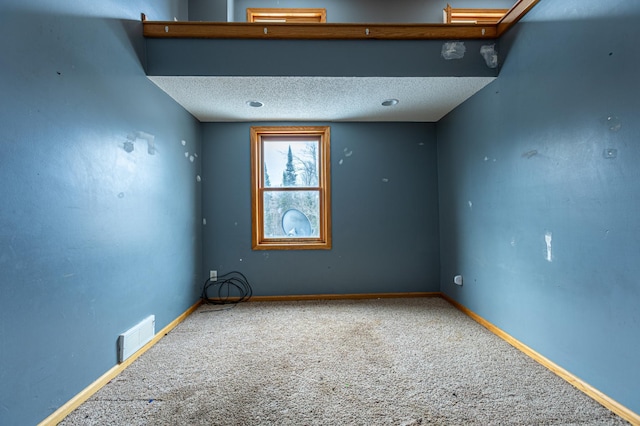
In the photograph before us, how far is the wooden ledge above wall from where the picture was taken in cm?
208

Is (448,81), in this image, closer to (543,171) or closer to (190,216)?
(543,171)

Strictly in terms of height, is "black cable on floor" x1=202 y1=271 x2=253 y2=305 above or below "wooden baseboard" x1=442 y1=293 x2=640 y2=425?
above

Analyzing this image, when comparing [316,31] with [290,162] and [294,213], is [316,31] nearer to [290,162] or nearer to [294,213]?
[290,162]

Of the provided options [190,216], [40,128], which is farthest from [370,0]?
[40,128]

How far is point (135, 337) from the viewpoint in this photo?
1.89 metres

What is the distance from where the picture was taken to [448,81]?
2.27 m

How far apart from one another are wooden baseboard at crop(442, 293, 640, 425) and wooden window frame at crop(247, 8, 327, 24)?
138 inches

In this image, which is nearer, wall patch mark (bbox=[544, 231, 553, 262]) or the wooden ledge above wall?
wall patch mark (bbox=[544, 231, 553, 262])

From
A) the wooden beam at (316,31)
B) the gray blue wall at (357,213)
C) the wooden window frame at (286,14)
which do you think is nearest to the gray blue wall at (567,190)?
the wooden beam at (316,31)

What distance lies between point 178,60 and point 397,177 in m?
2.41

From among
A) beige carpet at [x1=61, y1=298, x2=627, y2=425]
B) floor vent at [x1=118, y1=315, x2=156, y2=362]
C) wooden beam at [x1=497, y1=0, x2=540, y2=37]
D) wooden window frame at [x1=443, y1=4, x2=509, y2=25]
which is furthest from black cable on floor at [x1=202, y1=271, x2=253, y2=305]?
wooden window frame at [x1=443, y1=4, x2=509, y2=25]

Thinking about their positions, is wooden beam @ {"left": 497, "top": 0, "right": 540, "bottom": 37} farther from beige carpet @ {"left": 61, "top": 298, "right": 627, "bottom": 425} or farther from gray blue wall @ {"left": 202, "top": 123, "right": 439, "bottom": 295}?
beige carpet @ {"left": 61, "top": 298, "right": 627, "bottom": 425}

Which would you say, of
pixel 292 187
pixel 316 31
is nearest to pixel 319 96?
pixel 316 31

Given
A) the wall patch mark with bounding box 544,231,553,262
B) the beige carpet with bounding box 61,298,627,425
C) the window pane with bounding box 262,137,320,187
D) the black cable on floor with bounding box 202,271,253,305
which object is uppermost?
the window pane with bounding box 262,137,320,187
